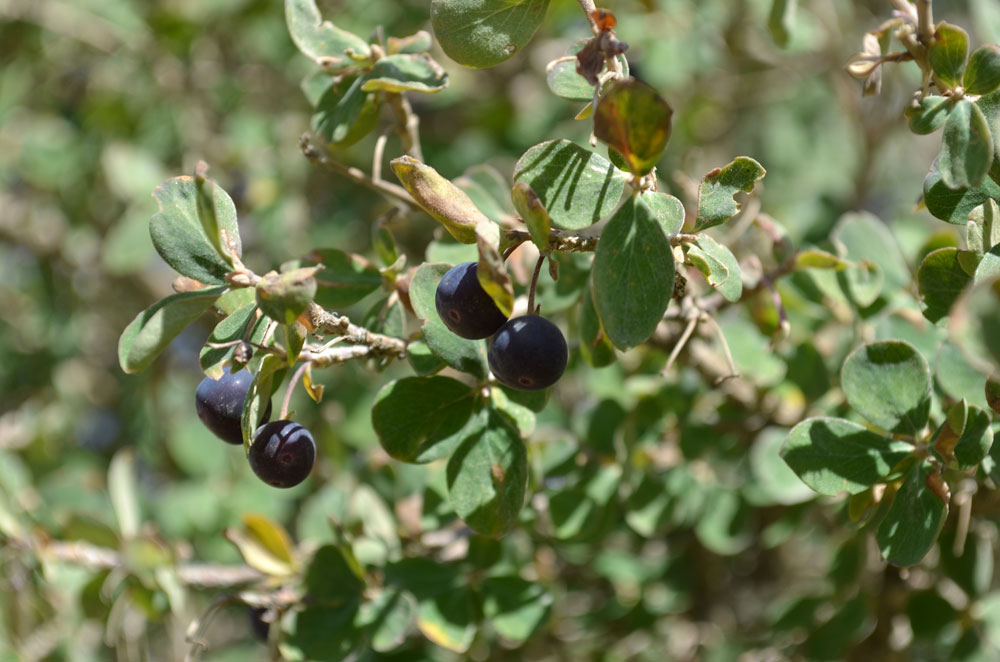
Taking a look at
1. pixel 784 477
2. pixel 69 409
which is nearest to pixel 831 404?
pixel 784 477

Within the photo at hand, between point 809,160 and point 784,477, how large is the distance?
5.82 feet

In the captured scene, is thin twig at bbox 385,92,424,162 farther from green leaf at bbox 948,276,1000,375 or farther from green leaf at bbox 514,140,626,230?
green leaf at bbox 948,276,1000,375

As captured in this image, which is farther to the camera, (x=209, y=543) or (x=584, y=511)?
(x=209, y=543)

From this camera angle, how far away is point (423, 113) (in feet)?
8.86

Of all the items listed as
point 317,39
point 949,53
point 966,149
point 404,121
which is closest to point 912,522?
point 966,149

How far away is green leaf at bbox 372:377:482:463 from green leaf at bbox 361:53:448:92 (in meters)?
A: 0.36

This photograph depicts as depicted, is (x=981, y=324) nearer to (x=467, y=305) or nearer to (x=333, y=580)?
(x=467, y=305)

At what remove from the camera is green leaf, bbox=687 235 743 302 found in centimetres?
91

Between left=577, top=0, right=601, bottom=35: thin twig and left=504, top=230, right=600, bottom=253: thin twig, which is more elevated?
left=577, top=0, right=601, bottom=35: thin twig

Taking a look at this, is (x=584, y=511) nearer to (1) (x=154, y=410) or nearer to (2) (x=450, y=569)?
(2) (x=450, y=569)

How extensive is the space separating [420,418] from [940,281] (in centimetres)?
62

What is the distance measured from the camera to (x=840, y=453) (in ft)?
3.22

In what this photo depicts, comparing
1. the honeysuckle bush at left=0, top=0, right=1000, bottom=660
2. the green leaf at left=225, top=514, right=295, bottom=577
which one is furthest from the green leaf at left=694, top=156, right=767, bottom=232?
the green leaf at left=225, top=514, right=295, bottom=577

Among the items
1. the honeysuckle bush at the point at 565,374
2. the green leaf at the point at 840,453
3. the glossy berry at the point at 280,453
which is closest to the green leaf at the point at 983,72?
the honeysuckle bush at the point at 565,374
